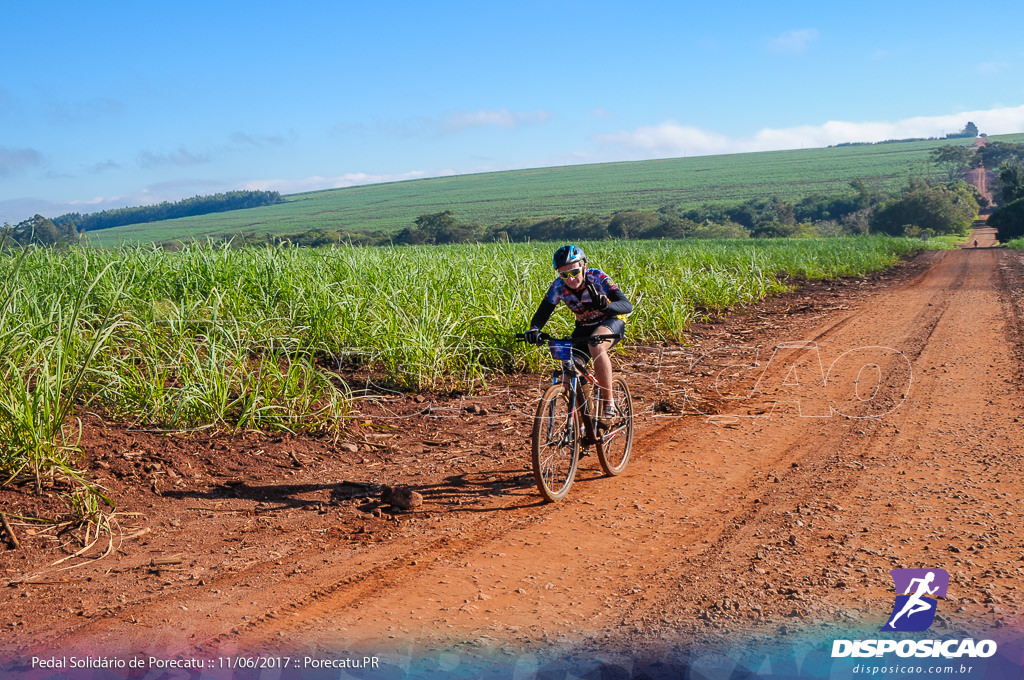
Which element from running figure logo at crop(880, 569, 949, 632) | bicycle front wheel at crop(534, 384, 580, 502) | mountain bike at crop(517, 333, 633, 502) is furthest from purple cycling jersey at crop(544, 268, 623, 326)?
running figure logo at crop(880, 569, 949, 632)

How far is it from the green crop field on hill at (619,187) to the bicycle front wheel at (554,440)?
241ft

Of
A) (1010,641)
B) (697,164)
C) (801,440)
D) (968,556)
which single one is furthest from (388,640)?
(697,164)

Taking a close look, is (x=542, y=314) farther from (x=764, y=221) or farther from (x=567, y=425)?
(x=764, y=221)

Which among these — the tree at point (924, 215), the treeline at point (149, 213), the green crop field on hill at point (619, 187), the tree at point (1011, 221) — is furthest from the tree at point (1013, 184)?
the treeline at point (149, 213)

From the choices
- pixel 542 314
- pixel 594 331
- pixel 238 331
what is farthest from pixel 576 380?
pixel 238 331

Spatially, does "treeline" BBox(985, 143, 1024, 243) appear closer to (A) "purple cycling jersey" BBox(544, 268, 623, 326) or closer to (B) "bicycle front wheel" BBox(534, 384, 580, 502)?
(A) "purple cycling jersey" BBox(544, 268, 623, 326)

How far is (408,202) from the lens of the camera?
384 feet

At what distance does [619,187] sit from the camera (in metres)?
131

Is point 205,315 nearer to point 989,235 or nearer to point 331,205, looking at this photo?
point 989,235

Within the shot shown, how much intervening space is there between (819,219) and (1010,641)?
93.9 meters

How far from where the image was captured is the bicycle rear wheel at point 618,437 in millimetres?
5188

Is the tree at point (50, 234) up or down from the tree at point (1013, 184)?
down

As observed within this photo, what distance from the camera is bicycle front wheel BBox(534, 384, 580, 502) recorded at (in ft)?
14.9

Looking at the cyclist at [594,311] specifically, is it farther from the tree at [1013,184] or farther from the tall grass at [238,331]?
the tree at [1013,184]
